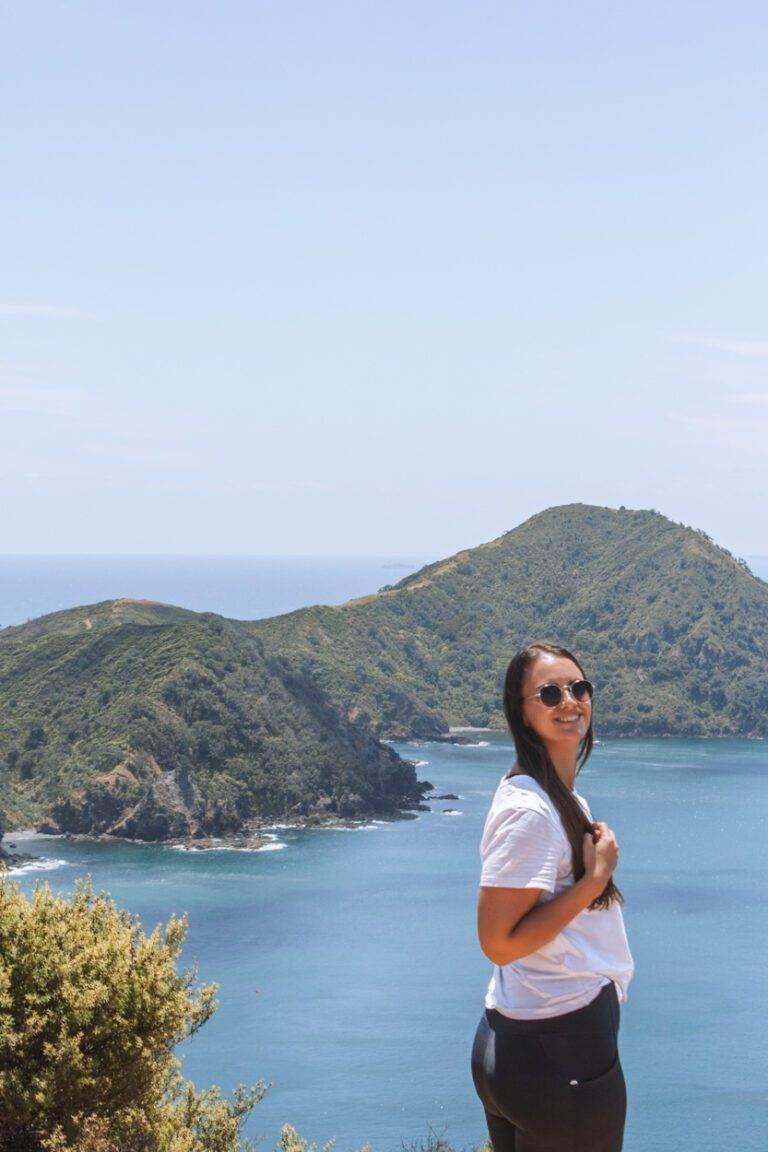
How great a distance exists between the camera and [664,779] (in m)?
114

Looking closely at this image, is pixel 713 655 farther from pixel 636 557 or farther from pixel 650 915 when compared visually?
pixel 650 915

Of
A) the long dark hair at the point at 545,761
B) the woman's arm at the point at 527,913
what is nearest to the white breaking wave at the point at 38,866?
the long dark hair at the point at 545,761

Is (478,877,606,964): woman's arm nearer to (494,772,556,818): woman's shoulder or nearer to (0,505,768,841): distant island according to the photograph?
(494,772,556,818): woman's shoulder

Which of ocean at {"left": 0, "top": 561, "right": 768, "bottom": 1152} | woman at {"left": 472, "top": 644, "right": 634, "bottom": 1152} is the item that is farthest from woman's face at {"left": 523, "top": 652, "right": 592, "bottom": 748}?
ocean at {"left": 0, "top": 561, "right": 768, "bottom": 1152}

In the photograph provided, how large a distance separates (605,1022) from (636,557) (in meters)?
173

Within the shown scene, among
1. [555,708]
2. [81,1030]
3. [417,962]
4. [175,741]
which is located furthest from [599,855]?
[175,741]

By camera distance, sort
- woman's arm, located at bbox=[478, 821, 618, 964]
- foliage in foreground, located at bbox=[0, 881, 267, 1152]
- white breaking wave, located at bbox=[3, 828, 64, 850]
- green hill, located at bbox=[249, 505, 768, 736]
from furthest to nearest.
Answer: green hill, located at bbox=[249, 505, 768, 736]
white breaking wave, located at bbox=[3, 828, 64, 850]
foliage in foreground, located at bbox=[0, 881, 267, 1152]
woman's arm, located at bbox=[478, 821, 618, 964]

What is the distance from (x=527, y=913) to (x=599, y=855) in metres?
0.26

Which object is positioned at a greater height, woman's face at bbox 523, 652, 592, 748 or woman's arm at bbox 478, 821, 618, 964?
woman's face at bbox 523, 652, 592, 748

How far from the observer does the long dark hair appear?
154 inches

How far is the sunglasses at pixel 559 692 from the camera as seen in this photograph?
414 cm

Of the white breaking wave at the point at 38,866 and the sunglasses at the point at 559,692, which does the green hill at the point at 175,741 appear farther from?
the sunglasses at the point at 559,692

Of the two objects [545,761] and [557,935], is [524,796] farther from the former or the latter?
[557,935]

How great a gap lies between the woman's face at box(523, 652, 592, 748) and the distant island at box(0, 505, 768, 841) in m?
85.9
